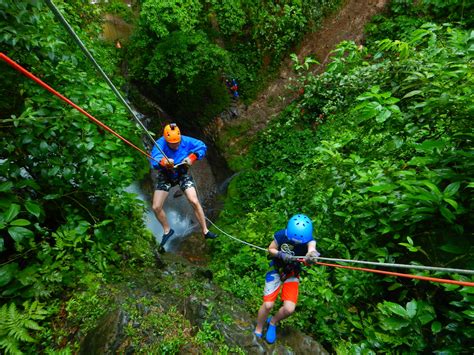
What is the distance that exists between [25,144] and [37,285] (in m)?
1.52

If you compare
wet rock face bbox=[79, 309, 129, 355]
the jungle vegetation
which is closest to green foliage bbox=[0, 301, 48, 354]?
the jungle vegetation

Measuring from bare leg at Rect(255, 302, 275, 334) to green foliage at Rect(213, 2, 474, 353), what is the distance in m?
0.58

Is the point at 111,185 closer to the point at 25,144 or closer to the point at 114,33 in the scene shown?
the point at 25,144

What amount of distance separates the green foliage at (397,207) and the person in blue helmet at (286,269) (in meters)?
0.56

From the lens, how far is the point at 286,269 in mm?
3350

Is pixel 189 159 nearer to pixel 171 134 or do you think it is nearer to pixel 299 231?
pixel 171 134

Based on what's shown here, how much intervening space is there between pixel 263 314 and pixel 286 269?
599 millimetres

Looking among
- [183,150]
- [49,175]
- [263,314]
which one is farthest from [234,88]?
[263,314]

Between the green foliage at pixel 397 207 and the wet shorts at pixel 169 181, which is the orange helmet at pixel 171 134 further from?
the green foliage at pixel 397 207

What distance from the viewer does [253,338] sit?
11.2ft

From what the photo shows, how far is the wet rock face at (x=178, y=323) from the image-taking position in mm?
2951

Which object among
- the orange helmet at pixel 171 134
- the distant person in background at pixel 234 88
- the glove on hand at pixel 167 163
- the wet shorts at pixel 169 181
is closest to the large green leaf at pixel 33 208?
the glove on hand at pixel 167 163

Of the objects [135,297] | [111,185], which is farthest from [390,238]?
[111,185]

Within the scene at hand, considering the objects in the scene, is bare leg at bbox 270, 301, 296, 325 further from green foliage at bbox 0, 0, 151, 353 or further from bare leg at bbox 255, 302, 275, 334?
green foliage at bbox 0, 0, 151, 353
